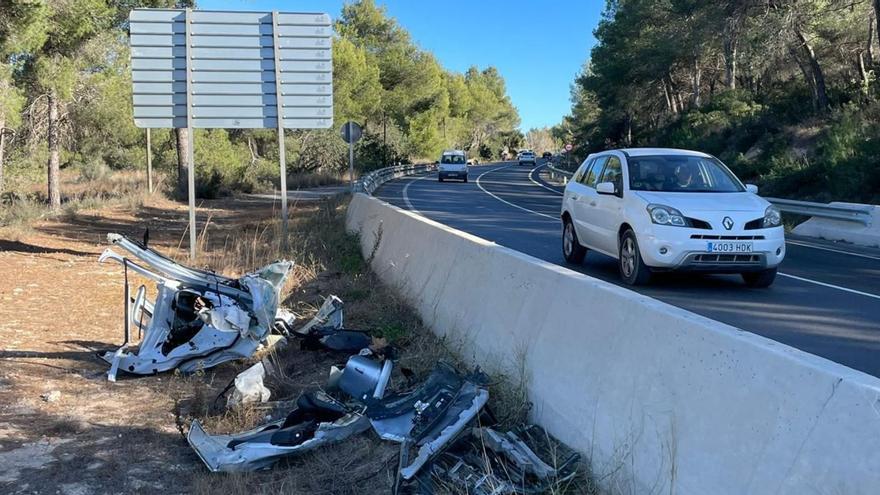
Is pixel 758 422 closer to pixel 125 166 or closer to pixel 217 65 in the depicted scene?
pixel 217 65

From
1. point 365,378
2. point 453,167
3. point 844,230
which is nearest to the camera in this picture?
point 365,378

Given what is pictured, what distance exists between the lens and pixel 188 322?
6.70 metres

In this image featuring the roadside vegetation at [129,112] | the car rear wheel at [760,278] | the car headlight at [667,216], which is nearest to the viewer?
the car headlight at [667,216]

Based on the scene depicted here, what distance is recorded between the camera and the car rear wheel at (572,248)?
11005 mm

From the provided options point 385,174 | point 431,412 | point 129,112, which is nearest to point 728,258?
point 431,412

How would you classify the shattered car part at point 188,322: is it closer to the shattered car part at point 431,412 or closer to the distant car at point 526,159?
the shattered car part at point 431,412

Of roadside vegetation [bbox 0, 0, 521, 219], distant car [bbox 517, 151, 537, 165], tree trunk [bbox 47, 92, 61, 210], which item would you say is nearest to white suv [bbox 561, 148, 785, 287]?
roadside vegetation [bbox 0, 0, 521, 219]

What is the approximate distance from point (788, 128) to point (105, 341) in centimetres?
2537

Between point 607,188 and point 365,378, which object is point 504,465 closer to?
point 365,378

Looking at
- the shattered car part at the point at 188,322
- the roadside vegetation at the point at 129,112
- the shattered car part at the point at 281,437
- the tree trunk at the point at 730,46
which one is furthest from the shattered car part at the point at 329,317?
the tree trunk at the point at 730,46

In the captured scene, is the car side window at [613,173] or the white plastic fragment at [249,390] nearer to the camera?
the white plastic fragment at [249,390]

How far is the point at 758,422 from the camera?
9.32 ft

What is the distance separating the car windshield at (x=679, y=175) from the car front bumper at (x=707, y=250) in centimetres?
100

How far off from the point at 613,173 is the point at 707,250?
2064 millimetres
